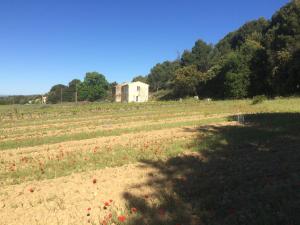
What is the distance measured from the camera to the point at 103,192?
20.5 feet

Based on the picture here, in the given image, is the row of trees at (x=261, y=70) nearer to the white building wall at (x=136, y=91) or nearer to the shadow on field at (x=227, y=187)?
the white building wall at (x=136, y=91)

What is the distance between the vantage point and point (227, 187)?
20.1ft

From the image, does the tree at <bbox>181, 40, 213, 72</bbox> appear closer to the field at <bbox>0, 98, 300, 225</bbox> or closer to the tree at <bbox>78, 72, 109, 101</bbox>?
the tree at <bbox>78, 72, 109, 101</bbox>

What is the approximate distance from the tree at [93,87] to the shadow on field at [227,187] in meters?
111

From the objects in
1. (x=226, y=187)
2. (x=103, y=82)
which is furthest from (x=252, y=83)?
(x=103, y=82)

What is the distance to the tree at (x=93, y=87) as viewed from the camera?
11800 cm

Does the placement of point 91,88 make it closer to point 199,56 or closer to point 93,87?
point 93,87

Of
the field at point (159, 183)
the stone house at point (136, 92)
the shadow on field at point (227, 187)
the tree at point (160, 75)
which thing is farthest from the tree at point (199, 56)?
the shadow on field at point (227, 187)

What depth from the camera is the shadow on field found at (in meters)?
4.95

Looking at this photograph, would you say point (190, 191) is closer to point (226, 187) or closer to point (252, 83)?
point (226, 187)

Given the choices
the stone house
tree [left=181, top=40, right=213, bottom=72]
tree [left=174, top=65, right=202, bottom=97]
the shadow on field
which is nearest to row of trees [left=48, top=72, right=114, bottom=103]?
the stone house

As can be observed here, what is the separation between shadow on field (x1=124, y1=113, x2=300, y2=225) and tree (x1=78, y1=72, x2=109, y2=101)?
110759 mm

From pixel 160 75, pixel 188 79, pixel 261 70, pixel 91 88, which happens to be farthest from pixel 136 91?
pixel 261 70

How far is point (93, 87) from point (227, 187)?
11673 cm
